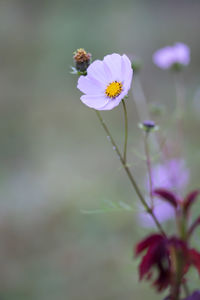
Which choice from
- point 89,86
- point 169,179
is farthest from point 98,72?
point 169,179

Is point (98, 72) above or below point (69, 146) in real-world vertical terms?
above

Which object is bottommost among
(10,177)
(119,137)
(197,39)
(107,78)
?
(10,177)

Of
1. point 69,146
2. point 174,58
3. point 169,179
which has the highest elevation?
point 174,58

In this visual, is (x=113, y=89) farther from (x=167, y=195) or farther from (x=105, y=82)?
(x=167, y=195)

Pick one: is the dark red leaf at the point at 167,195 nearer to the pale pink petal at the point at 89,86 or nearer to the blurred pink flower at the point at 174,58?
the pale pink petal at the point at 89,86

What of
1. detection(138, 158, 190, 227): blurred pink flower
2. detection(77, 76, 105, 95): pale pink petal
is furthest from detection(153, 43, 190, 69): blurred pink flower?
detection(77, 76, 105, 95): pale pink petal

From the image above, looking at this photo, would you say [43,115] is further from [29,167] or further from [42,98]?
[29,167]

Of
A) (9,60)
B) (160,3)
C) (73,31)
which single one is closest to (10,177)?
(9,60)
